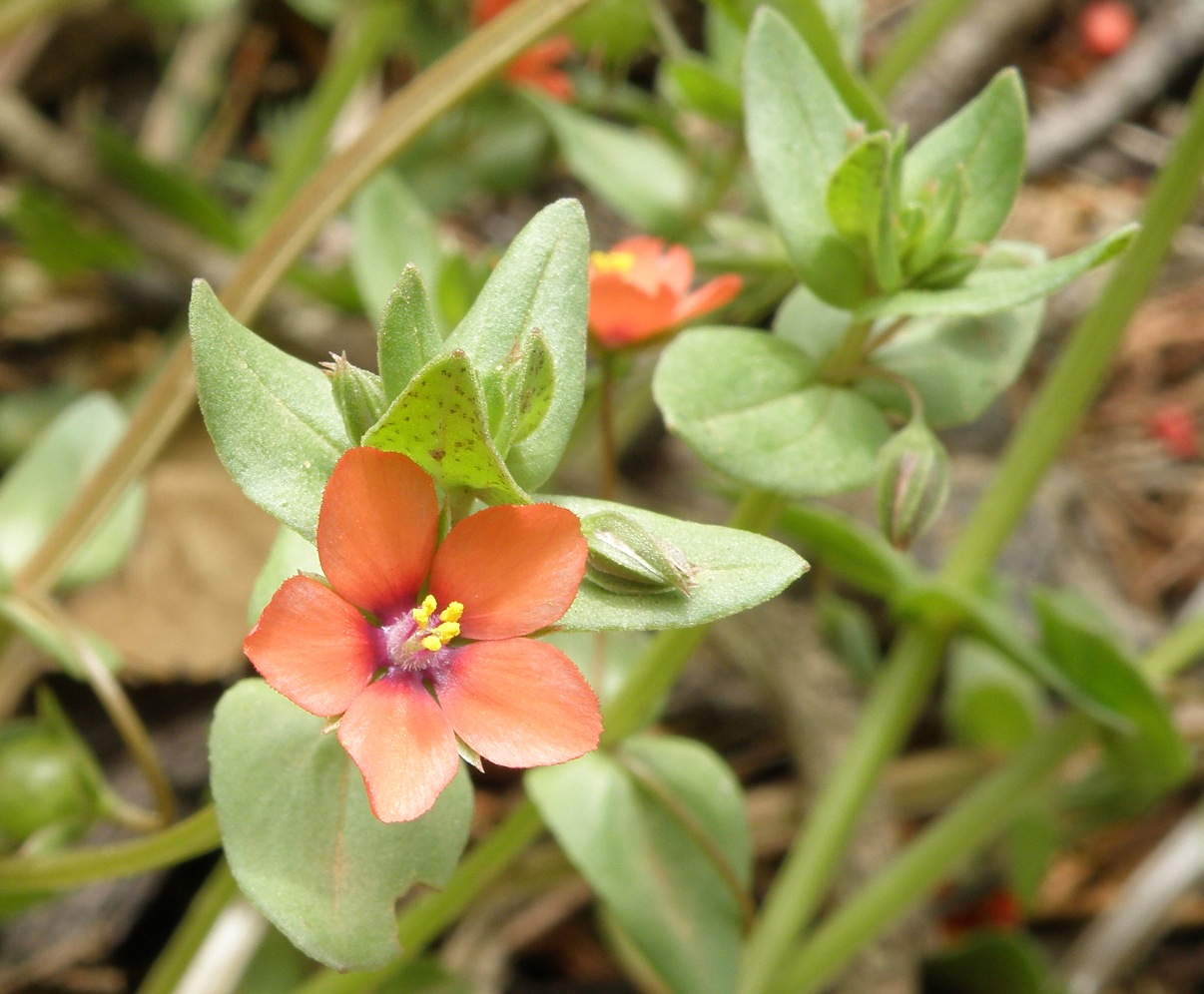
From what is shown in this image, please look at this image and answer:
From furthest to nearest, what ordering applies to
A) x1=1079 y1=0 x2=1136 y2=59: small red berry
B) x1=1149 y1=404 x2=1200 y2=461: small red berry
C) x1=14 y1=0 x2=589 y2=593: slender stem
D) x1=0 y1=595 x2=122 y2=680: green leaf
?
1. x1=1079 y1=0 x2=1136 y2=59: small red berry
2. x1=1149 y1=404 x2=1200 y2=461: small red berry
3. x1=14 y1=0 x2=589 y2=593: slender stem
4. x1=0 y1=595 x2=122 y2=680: green leaf

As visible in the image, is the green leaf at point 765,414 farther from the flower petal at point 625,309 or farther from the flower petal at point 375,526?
the flower petal at point 375,526

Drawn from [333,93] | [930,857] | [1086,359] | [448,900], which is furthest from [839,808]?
[333,93]

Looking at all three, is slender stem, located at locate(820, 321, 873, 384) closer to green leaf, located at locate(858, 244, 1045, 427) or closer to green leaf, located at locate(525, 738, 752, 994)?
green leaf, located at locate(858, 244, 1045, 427)

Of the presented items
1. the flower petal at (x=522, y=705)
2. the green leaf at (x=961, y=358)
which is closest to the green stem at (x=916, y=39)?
the green leaf at (x=961, y=358)

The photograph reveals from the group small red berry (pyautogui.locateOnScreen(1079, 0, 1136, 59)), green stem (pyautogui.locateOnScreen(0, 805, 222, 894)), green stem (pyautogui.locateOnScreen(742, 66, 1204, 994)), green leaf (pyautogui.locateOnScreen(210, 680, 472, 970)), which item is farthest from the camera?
small red berry (pyautogui.locateOnScreen(1079, 0, 1136, 59))

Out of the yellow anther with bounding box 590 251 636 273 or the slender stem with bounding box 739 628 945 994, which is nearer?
the yellow anther with bounding box 590 251 636 273

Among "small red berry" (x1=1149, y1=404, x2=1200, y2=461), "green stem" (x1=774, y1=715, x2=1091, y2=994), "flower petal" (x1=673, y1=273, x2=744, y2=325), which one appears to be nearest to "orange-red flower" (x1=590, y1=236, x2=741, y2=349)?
"flower petal" (x1=673, y1=273, x2=744, y2=325)

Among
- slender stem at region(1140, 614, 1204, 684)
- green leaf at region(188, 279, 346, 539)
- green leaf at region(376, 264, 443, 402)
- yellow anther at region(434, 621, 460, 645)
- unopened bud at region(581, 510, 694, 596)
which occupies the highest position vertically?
green leaf at region(376, 264, 443, 402)
